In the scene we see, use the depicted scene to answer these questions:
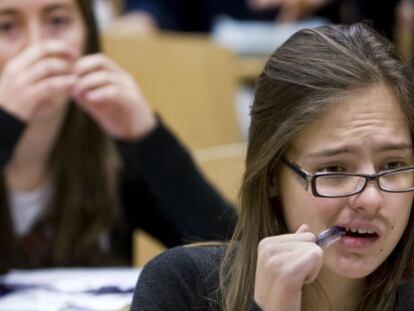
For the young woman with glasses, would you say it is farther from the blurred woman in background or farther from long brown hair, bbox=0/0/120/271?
long brown hair, bbox=0/0/120/271

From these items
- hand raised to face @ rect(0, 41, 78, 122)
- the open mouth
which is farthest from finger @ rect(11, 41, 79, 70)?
the open mouth

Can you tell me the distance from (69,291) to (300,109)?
1.70ft

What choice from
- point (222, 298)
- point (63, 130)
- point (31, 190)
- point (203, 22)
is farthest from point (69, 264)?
point (203, 22)

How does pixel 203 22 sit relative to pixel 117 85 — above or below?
below

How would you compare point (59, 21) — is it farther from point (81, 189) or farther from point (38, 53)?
point (81, 189)

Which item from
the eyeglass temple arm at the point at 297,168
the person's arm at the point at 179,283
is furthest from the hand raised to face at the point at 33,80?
the eyeglass temple arm at the point at 297,168

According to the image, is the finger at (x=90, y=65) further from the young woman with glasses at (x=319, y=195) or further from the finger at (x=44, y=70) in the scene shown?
the young woman with glasses at (x=319, y=195)

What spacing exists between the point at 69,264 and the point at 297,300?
0.87 metres

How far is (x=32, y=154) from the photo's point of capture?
1838 mm

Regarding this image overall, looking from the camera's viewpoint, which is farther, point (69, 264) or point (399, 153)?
point (69, 264)

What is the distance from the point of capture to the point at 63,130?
189 centimetres

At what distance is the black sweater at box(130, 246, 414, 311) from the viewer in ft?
3.82

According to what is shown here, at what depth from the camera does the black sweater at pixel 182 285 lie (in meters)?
1.16

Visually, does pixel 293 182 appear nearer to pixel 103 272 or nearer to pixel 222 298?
pixel 222 298
